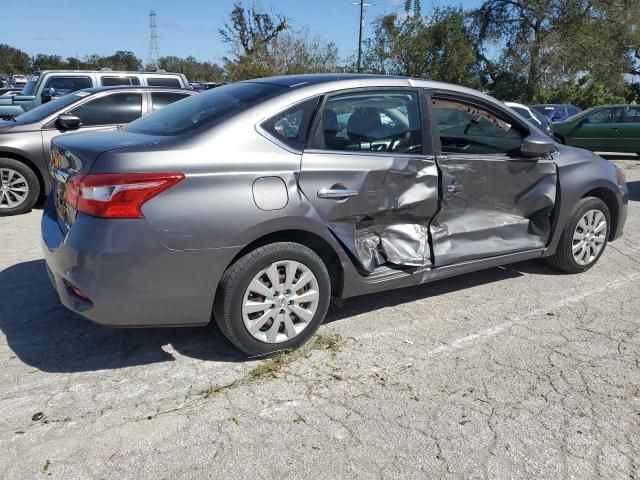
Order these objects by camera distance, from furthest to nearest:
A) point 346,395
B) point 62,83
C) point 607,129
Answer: point 607,129 → point 62,83 → point 346,395

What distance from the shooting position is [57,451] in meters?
2.55

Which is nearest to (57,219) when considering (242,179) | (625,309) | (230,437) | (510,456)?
(242,179)

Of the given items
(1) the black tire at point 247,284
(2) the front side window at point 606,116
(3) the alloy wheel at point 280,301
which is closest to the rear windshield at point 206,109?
(1) the black tire at point 247,284

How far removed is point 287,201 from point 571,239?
285cm

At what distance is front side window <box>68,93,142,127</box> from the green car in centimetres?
1109

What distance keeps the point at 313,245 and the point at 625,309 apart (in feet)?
8.40

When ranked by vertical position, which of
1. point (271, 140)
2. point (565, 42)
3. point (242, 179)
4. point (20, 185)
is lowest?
point (20, 185)

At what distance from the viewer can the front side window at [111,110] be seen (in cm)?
757

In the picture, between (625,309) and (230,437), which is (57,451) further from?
(625,309)

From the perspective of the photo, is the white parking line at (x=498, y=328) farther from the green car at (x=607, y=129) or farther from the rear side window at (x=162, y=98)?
the green car at (x=607, y=129)

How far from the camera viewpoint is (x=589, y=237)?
16.5 ft

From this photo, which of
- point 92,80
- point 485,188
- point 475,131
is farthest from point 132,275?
point 92,80

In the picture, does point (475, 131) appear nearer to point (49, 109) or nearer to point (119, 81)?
point (49, 109)

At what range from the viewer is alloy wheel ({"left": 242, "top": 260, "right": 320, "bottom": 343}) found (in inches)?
129
